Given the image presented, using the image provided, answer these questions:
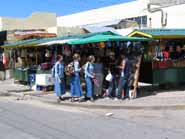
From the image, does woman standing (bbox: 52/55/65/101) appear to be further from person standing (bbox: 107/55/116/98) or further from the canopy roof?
the canopy roof

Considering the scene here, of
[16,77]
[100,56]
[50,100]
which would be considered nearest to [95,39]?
[100,56]

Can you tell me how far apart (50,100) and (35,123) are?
4.90 meters

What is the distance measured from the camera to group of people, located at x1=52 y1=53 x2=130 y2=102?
51.3 ft

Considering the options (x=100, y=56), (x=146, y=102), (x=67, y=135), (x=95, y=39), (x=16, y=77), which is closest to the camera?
(x=67, y=135)

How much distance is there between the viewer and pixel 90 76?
15602 millimetres

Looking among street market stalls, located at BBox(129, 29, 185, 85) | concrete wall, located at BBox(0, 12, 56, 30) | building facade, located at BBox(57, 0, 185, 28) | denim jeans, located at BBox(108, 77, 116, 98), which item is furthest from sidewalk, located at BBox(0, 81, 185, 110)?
concrete wall, located at BBox(0, 12, 56, 30)

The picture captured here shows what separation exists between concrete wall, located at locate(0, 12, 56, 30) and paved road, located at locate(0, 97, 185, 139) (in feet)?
78.4

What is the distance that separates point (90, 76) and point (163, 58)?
364 centimetres

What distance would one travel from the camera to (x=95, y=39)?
1584 cm

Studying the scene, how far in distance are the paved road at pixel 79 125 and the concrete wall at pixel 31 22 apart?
23897 mm

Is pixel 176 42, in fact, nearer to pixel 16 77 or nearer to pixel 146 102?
pixel 146 102

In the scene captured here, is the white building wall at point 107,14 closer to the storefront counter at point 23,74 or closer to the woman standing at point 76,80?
the storefront counter at point 23,74

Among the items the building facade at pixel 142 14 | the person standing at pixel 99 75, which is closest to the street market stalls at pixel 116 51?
the person standing at pixel 99 75

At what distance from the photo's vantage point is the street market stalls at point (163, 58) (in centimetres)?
1717
